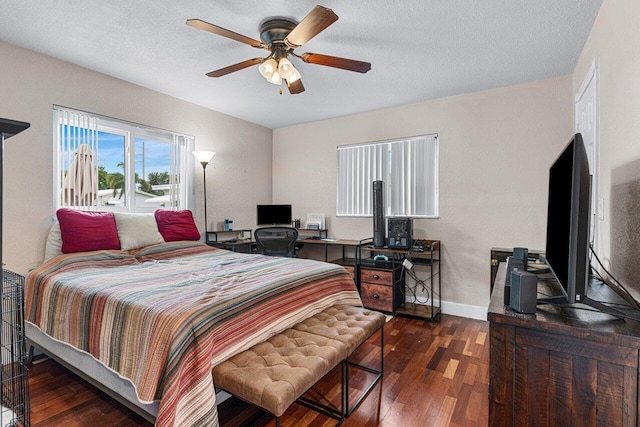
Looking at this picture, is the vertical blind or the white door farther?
the vertical blind

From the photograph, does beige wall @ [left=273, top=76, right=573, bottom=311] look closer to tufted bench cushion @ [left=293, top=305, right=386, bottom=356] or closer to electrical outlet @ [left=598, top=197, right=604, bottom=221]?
electrical outlet @ [left=598, top=197, right=604, bottom=221]

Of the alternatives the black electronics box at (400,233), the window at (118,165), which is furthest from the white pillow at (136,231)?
the black electronics box at (400,233)

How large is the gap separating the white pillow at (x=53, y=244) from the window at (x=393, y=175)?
3.11m

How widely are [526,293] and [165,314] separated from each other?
1.54 metres

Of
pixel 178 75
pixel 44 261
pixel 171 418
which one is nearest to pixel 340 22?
pixel 178 75

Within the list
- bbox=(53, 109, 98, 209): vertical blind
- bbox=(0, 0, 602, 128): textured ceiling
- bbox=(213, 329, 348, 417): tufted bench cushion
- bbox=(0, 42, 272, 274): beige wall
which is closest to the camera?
bbox=(213, 329, 348, 417): tufted bench cushion

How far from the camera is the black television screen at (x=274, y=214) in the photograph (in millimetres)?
4723

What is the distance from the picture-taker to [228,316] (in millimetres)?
1613

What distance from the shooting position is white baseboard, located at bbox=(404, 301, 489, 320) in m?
3.44

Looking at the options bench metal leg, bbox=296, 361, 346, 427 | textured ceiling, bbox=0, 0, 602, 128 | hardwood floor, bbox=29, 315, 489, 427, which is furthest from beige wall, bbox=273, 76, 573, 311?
bench metal leg, bbox=296, 361, 346, 427

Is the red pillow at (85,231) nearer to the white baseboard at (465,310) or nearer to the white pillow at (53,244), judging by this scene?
the white pillow at (53,244)

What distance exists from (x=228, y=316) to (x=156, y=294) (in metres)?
0.47

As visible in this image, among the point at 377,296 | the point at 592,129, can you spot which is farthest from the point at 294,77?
the point at 377,296

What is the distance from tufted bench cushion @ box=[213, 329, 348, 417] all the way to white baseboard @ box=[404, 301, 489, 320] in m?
2.35
